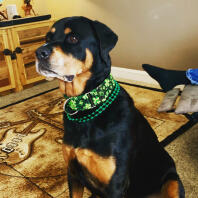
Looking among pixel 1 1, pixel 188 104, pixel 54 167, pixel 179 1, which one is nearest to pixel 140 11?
pixel 179 1

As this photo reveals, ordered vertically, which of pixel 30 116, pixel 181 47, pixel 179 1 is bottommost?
pixel 30 116

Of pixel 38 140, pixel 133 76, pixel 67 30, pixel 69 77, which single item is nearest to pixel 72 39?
pixel 67 30

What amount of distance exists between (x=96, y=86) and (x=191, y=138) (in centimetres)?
121

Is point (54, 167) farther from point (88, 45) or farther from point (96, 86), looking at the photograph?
point (88, 45)

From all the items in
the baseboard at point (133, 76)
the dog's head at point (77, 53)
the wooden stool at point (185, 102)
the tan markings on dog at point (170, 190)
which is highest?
the dog's head at point (77, 53)

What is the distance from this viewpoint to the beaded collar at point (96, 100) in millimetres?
1130

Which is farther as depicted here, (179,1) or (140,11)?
(140,11)

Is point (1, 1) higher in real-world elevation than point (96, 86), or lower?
higher

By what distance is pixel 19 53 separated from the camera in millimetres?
3244

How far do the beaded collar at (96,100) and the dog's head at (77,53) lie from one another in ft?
0.10

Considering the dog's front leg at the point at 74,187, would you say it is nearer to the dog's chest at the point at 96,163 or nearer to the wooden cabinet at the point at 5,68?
the dog's chest at the point at 96,163

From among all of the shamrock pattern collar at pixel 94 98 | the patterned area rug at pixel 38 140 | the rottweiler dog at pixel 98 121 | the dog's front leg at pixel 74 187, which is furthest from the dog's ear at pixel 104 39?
the patterned area rug at pixel 38 140

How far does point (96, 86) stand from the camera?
1157 mm

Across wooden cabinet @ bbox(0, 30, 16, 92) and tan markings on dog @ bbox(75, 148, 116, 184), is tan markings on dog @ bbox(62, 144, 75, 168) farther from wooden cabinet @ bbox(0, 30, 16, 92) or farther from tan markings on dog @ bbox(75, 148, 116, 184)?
wooden cabinet @ bbox(0, 30, 16, 92)
